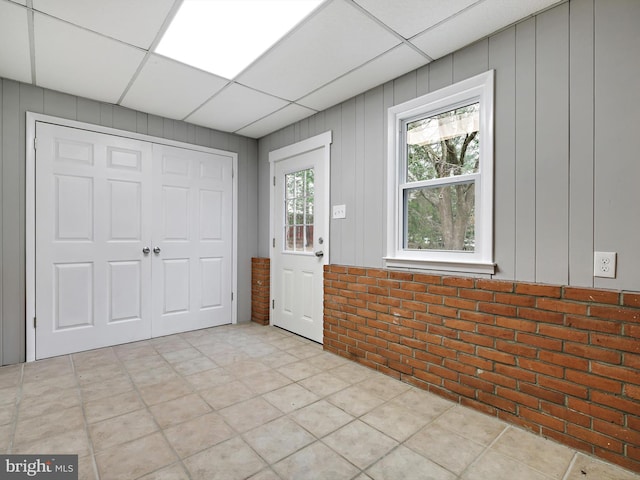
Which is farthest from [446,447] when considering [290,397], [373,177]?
[373,177]

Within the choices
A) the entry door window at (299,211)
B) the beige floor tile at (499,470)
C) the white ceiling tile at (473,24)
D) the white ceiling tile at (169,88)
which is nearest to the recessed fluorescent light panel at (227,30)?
the white ceiling tile at (169,88)

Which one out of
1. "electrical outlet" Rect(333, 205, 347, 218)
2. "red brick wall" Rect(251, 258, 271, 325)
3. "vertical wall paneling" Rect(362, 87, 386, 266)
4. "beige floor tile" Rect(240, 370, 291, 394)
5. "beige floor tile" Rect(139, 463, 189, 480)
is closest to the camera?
"beige floor tile" Rect(139, 463, 189, 480)

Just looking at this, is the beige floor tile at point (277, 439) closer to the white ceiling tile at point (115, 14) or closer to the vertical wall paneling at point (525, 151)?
the vertical wall paneling at point (525, 151)

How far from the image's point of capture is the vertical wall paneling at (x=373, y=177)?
2.87m

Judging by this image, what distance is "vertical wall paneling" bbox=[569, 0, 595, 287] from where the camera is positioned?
1.79 m

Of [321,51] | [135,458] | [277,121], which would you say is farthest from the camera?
[277,121]

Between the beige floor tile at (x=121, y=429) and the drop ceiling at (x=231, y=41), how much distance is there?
2.51 meters

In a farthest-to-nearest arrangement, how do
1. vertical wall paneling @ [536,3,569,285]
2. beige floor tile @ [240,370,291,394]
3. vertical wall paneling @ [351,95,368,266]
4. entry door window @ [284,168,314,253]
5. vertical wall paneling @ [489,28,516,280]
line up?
entry door window @ [284,168,314,253] < vertical wall paneling @ [351,95,368,266] < beige floor tile @ [240,370,291,394] < vertical wall paneling @ [489,28,516,280] < vertical wall paneling @ [536,3,569,285]

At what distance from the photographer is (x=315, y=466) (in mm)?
1630

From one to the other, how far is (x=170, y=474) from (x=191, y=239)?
274 cm

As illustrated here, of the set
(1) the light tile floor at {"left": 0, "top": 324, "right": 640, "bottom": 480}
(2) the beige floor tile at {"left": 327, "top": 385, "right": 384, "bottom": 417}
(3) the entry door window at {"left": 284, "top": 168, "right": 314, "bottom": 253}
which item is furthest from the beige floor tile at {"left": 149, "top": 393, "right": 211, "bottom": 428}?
(3) the entry door window at {"left": 284, "top": 168, "right": 314, "bottom": 253}

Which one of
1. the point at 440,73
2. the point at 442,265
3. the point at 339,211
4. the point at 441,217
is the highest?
the point at 440,73

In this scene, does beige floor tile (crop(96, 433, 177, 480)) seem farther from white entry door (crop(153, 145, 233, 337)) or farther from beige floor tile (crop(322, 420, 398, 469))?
white entry door (crop(153, 145, 233, 337))

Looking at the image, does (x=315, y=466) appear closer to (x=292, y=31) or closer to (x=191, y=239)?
(x=292, y=31)
